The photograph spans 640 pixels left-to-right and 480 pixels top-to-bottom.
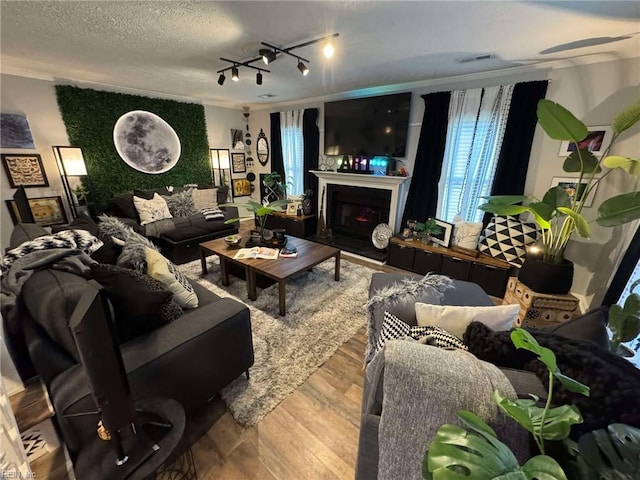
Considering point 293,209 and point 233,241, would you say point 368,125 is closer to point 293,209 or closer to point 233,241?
point 293,209

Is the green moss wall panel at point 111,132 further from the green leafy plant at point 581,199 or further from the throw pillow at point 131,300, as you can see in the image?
the green leafy plant at point 581,199

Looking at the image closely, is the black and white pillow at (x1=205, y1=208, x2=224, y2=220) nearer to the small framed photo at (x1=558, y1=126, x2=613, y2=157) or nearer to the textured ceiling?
the textured ceiling

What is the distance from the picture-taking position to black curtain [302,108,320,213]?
4.27 m

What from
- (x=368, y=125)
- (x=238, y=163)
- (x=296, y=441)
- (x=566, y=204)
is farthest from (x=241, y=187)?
(x=566, y=204)

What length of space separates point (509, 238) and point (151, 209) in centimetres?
451

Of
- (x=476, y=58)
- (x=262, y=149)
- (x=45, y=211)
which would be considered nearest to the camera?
(x=476, y=58)

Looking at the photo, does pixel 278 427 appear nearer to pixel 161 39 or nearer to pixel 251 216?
pixel 161 39

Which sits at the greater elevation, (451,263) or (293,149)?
(293,149)

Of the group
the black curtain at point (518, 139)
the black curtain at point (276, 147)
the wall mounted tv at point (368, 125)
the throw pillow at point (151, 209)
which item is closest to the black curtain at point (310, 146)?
the wall mounted tv at point (368, 125)

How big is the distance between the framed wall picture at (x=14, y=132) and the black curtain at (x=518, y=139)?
5698mm

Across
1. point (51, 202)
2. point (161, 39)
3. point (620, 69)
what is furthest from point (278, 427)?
point (51, 202)

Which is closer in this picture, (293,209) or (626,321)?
(626,321)

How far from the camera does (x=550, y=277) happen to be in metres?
2.00

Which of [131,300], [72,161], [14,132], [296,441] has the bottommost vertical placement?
[296,441]
